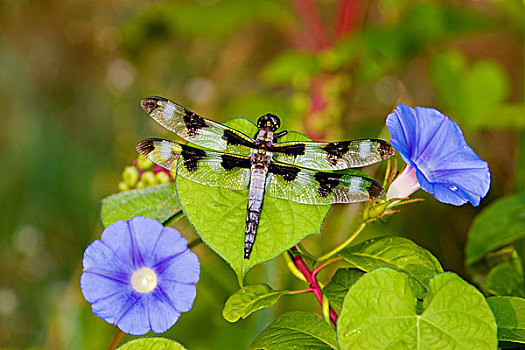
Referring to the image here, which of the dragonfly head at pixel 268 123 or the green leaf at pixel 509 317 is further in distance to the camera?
the dragonfly head at pixel 268 123

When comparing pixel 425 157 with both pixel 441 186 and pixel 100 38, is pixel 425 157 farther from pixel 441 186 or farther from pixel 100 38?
pixel 100 38

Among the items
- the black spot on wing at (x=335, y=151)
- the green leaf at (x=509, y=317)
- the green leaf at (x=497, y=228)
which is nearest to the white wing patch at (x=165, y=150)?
the black spot on wing at (x=335, y=151)

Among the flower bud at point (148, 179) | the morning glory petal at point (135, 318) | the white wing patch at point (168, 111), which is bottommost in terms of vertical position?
the morning glory petal at point (135, 318)

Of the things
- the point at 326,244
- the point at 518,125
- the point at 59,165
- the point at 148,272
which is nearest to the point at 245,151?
the point at 148,272

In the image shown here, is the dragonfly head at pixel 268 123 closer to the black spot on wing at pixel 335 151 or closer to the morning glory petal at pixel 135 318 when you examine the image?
the black spot on wing at pixel 335 151

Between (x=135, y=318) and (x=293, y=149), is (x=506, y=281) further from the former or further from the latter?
(x=135, y=318)

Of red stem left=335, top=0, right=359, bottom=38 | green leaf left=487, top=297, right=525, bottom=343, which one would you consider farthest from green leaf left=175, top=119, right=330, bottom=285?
red stem left=335, top=0, right=359, bottom=38

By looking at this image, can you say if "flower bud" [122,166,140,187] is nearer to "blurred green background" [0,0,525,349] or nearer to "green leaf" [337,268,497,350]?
"green leaf" [337,268,497,350]
